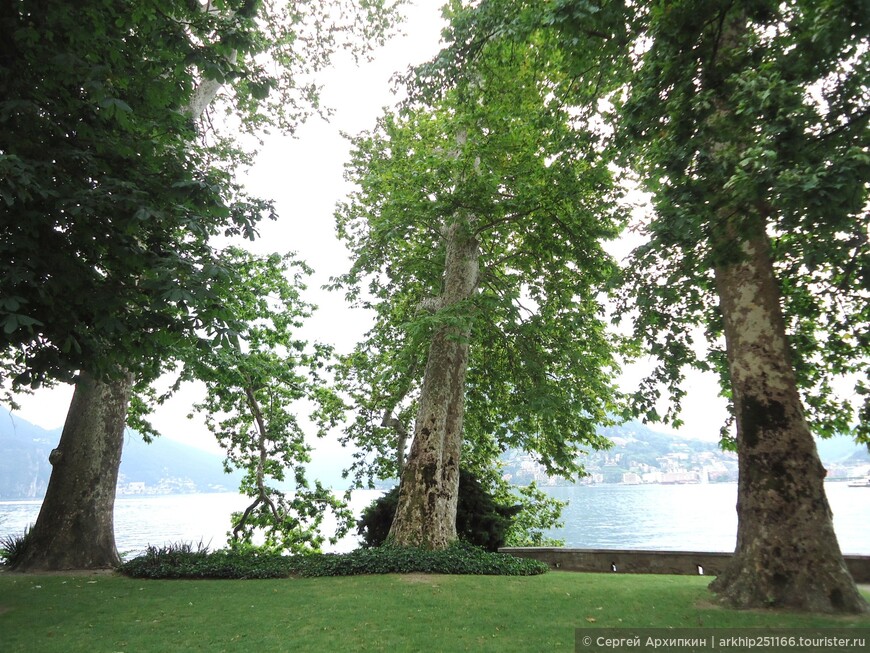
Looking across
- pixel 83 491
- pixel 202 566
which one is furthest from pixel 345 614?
pixel 83 491

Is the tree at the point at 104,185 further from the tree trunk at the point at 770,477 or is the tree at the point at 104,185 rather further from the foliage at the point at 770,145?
the tree trunk at the point at 770,477

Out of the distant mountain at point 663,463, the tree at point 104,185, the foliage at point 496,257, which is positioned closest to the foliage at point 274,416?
the foliage at point 496,257

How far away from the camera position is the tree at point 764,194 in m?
5.03

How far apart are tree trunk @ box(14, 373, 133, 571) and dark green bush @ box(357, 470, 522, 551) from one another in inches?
221

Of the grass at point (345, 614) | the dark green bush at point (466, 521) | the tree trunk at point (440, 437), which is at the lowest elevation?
the grass at point (345, 614)

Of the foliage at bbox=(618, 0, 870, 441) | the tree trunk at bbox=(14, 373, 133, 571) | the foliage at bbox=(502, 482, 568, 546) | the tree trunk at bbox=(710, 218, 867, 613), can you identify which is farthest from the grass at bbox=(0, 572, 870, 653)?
the foliage at bbox=(502, 482, 568, 546)

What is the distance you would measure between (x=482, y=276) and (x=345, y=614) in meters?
9.80

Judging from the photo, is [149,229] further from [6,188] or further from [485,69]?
[485,69]

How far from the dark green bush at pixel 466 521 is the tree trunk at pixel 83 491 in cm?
560

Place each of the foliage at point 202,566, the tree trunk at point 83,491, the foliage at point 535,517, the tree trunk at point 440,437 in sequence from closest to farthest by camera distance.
Answer: the foliage at point 202,566, the tree trunk at point 83,491, the tree trunk at point 440,437, the foliage at point 535,517

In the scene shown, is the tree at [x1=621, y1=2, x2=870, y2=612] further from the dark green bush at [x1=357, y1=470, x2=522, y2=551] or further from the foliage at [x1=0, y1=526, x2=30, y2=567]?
the foliage at [x1=0, y1=526, x2=30, y2=567]

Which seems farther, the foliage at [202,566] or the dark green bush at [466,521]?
the dark green bush at [466,521]

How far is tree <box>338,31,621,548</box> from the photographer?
1099 centimetres

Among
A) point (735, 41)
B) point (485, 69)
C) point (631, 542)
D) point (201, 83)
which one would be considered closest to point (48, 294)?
point (485, 69)
